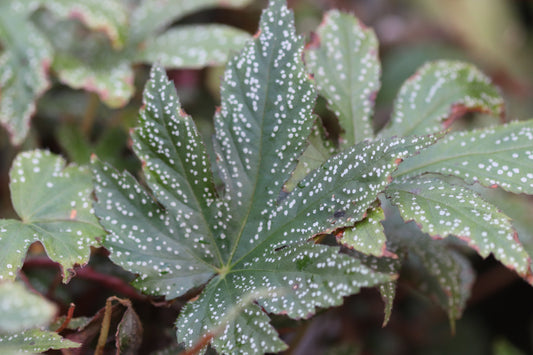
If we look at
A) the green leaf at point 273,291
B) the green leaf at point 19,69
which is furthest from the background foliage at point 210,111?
the green leaf at point 273,291

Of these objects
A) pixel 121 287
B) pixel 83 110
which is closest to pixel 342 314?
pixel 121 287

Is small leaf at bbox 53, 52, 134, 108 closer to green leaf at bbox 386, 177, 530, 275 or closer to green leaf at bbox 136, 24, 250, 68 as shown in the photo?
green leaf at bbox 136, 24, 250, 68

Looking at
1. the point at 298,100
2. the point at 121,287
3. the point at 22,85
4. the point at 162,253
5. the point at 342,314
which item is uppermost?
the point at 298,100

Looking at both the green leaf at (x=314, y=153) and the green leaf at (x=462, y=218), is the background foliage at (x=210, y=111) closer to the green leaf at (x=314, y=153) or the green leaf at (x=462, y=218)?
the green leaf at (x=462, y=218)

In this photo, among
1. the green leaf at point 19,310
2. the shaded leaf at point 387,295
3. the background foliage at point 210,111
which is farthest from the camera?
the background foliage at point 210,111

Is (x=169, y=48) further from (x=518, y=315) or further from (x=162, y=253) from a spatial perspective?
(x=518, y=315)

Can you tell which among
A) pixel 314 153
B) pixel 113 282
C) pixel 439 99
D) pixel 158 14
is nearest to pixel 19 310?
pixel 113 282
